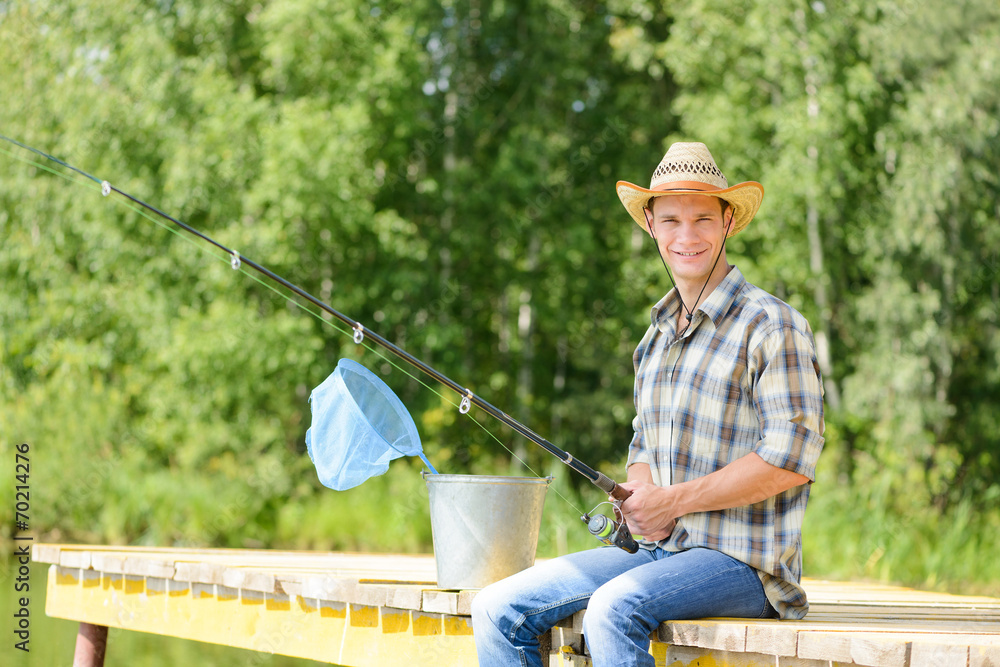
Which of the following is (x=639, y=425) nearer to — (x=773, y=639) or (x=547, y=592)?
(x=547, y=592)

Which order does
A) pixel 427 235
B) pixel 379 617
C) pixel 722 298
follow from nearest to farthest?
pixel 722 298 < pixel 379 617 < pixel 427 235

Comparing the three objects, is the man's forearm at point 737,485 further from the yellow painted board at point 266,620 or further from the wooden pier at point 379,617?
the yellow painted board at point 266,620

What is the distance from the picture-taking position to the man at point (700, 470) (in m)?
2.12

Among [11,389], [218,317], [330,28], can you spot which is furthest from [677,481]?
[11,389]

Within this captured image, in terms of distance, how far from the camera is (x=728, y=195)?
240cm

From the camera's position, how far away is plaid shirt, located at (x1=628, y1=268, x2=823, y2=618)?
2.14 m

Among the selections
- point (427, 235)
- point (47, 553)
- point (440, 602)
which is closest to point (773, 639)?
point (440, 602)

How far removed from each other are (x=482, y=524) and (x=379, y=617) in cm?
49

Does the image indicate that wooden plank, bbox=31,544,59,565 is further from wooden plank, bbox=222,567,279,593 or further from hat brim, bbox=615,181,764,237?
hat brim, bbox=615,181,764,237

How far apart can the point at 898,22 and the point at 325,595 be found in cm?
993

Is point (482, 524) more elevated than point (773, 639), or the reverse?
point (482, 524)

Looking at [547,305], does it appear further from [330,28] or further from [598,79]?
[330,28]

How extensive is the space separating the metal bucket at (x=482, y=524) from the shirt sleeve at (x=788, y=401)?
62 centimetres

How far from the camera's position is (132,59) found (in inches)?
448
